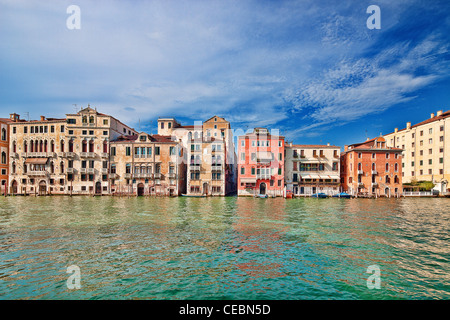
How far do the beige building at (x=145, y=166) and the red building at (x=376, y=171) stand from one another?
31.4 m

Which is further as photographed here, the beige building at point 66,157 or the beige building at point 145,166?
the beige building at point 66,157

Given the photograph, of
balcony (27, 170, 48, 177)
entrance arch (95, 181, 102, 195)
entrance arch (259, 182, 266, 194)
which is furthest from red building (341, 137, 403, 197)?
balcony (27, 170, 48, 177)

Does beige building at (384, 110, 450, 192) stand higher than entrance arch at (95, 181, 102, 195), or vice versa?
beige building at (384, 110, 450, 192)

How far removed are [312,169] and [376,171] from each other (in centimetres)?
1101

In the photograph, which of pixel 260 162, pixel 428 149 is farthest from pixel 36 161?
pixel 428 149

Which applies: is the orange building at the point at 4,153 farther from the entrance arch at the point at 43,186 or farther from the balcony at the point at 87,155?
the balcony at the point at 87,155

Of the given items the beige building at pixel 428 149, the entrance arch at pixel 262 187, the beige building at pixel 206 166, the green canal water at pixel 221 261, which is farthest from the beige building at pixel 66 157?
the beige building at pixel 428 149

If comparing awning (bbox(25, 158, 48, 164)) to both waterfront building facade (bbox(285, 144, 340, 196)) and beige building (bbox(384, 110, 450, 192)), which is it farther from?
beige building (bbox(384, 110, 450, 192))

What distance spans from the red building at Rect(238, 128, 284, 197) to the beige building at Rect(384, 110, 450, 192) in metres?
28.5

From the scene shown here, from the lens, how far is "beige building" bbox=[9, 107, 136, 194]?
4419cm

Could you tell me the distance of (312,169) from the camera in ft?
148

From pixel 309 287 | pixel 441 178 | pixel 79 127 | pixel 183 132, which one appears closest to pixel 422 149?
pixel 441 178

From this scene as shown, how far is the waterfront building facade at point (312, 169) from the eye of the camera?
44.6 metres
